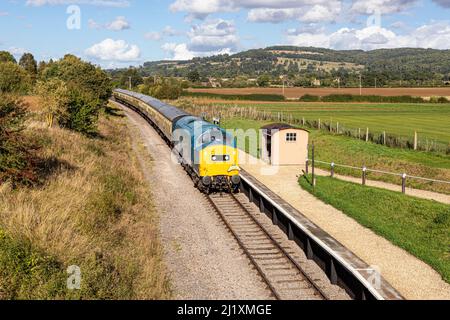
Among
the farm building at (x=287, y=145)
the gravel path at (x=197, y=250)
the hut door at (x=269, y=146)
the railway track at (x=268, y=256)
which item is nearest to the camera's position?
the railway track at (x=268, y=256)

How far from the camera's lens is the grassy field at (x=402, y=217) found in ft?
49.6

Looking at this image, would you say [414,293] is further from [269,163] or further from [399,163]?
[269,163]

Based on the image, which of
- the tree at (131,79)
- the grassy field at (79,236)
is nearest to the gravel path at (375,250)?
the grassy field at (79,236)

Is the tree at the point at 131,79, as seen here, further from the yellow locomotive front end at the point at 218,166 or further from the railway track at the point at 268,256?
the railway track at the point at 268,256

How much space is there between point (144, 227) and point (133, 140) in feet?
83.3

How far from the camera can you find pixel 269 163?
3172 cm

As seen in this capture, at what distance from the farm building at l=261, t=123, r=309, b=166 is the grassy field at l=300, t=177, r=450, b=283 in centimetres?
700

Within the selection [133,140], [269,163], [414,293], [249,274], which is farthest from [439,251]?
[133,140]

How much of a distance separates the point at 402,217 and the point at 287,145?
1288cm

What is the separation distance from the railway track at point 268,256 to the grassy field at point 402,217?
388 cm

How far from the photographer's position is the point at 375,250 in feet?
50.7

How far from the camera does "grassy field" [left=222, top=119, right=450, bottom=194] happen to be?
25.2 m

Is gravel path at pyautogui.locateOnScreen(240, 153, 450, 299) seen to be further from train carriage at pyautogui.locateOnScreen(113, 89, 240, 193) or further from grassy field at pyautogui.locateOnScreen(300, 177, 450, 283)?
train carriage at pyautogui.locateOnScreen(113, 89, 240, 193)

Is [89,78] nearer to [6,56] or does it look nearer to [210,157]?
[210,157]
